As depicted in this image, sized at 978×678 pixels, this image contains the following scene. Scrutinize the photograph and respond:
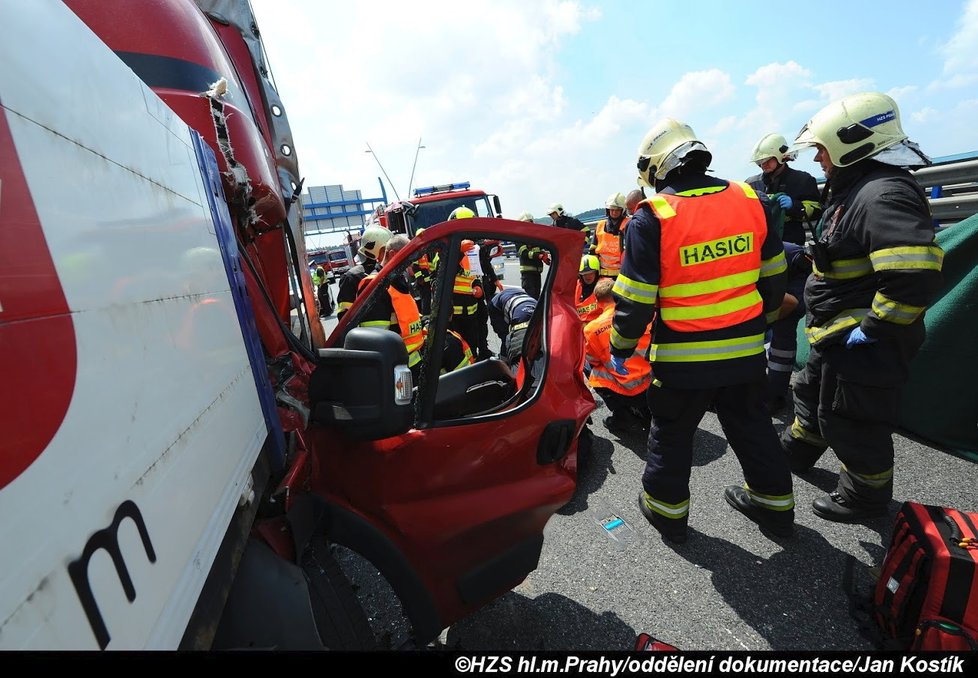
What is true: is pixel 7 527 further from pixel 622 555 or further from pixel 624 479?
pixel 624 479

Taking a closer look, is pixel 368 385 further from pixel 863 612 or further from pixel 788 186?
pixel 788 186

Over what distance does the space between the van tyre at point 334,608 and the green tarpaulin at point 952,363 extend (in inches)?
146

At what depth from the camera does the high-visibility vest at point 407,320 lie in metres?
3.45

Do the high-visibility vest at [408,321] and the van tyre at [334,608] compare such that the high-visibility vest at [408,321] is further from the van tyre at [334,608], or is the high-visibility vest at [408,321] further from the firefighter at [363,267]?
the van tyre at [334,608]

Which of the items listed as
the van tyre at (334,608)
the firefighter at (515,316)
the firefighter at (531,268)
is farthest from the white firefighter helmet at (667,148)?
the firefighter at (531,268)

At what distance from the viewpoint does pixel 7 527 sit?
42 cm

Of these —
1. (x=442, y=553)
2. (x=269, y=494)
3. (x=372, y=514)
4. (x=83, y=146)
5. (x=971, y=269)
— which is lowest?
(x=442, y=553)

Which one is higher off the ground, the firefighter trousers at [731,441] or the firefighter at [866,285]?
the firefighter at [866,285]

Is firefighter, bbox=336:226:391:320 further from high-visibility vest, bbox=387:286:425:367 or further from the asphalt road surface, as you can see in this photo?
the asphalt road surface

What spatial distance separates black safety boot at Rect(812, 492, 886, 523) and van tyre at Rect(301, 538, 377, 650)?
2411 millimetres

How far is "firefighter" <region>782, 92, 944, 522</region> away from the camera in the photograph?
2094mm

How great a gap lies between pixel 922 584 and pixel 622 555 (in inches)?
45.6

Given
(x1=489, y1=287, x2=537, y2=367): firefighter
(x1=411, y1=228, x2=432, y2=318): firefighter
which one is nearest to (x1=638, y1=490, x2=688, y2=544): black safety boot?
(x1=489, y1=287, x2=537, y2=367): firefighter
